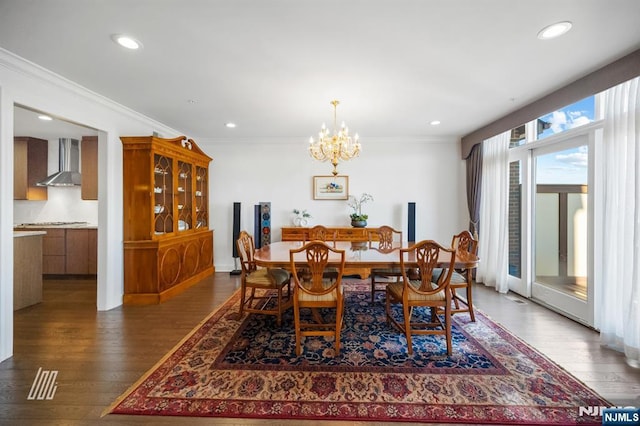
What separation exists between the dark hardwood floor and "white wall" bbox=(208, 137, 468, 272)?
166 cm

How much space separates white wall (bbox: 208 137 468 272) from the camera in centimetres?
495

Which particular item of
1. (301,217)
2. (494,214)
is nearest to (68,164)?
(301,217)

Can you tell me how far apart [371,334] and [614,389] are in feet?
5.55

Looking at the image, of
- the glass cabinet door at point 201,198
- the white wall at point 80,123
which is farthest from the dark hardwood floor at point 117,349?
the glass cabinet door at point 201,198

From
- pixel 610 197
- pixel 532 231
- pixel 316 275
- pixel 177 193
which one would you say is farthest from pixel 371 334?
pixel 177 193

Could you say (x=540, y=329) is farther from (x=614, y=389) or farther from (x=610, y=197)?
(x=610, y=197)

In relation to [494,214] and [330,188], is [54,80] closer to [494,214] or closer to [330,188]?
[330,188]

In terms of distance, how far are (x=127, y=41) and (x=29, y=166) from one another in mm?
4725

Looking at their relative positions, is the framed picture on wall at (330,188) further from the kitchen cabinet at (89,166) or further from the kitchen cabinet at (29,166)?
the kitchen cabinet at (29,166)

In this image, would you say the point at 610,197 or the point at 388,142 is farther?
the point at 388,142

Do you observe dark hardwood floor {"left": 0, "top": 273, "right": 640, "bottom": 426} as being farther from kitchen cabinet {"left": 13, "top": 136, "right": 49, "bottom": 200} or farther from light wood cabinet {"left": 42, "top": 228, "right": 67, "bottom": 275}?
kitchen cabinet {"left": 13, "top": 136, "right": 49, "bottom": 200}

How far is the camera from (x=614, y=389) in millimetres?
1772

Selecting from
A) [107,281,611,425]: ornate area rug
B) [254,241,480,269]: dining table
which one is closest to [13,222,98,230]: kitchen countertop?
[107,281,611,425]: ornate area rug

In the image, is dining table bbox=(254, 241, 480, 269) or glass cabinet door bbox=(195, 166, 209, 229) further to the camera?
glass cabinet door bbox=(195, 166, 209, 229)
